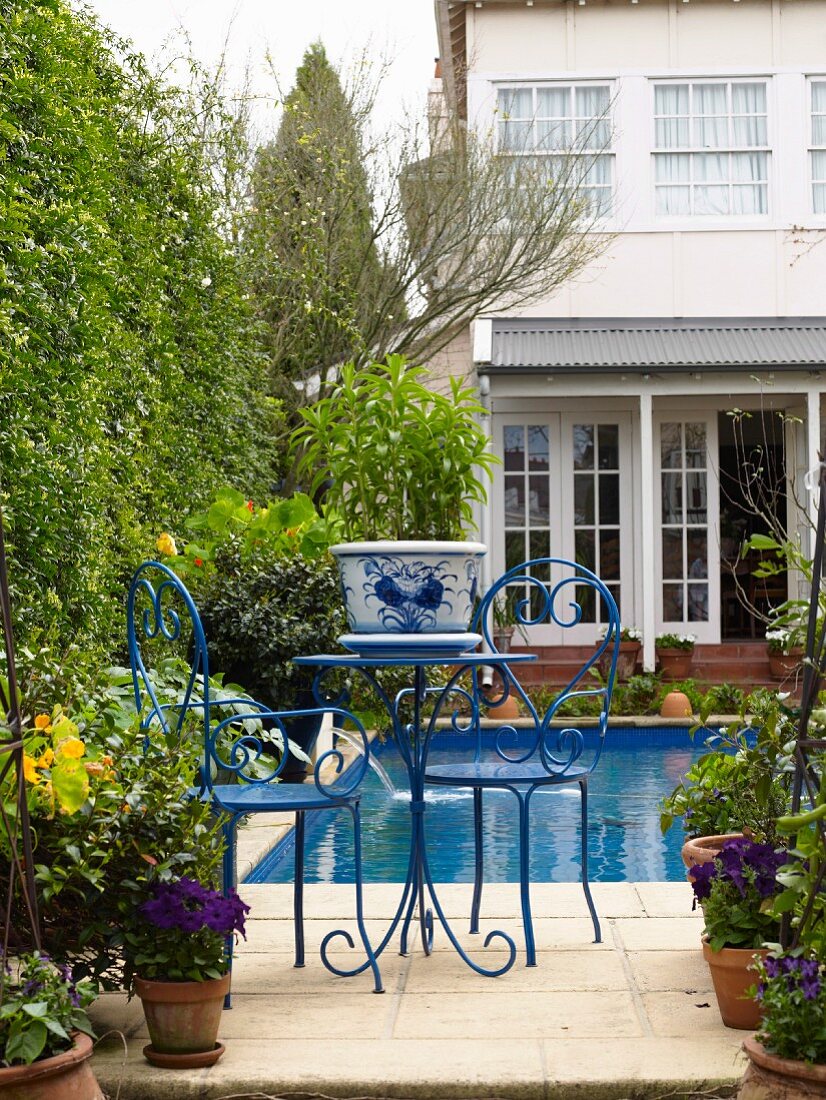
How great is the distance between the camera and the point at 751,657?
12.7 m

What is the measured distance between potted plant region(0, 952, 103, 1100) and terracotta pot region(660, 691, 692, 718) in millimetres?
8715

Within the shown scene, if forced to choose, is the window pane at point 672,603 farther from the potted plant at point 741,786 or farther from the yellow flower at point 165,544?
the potted plant at point 741,786

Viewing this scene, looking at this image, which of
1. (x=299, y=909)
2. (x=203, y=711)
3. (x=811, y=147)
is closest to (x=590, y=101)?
(x=811, y=147)

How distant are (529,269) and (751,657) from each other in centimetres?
429

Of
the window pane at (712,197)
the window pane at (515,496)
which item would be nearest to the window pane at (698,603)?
the window pane at (515,496)

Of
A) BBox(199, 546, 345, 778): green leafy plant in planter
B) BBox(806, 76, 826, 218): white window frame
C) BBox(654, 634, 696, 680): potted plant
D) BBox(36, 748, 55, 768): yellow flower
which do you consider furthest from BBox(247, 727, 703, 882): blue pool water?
BBox(806, 76, 826, 218): white window frame

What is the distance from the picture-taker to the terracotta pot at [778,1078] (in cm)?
242

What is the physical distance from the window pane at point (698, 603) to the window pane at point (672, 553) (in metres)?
0.22

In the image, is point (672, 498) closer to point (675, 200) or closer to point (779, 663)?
point (779, 663)

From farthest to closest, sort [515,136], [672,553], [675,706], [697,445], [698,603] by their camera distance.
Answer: [697,445]
[672,553]
[698,603]
[515,136]
[675,706]

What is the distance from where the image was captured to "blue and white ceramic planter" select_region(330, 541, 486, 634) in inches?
153

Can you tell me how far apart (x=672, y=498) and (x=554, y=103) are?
4.48 meters

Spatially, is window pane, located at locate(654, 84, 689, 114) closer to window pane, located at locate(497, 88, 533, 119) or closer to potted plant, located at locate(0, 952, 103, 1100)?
window pane, located at locate(497, 88, 533, 119)

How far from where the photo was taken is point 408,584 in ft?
12.8
